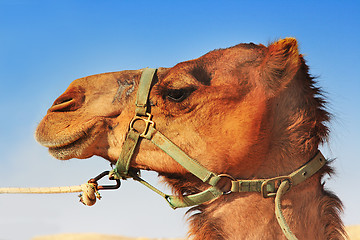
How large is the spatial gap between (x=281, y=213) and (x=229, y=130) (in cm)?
67

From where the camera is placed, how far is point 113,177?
10.5 ft

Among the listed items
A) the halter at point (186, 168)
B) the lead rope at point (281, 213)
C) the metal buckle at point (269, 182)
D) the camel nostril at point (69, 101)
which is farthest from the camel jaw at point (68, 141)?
the lead rope at point (281, 213)

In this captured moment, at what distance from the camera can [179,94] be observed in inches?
123

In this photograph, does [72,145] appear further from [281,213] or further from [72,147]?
Result: [281,213]

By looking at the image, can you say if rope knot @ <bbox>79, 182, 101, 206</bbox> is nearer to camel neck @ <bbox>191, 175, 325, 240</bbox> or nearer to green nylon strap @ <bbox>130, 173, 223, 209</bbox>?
green nylon strap @ <bbox>130, 173, 223, 209</bbox>

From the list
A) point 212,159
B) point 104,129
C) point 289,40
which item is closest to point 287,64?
point 289,40

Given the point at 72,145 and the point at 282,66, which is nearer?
the point at 282,66

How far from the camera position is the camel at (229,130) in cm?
288

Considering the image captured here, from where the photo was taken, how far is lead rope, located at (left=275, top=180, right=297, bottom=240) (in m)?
2.70

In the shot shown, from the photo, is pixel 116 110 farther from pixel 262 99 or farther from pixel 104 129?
pixel 262 99

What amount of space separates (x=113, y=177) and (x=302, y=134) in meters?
1.48

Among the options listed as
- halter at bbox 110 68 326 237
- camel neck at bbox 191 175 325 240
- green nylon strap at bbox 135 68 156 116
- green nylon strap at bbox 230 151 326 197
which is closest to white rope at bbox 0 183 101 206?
halter at bbox 110 68 326 237

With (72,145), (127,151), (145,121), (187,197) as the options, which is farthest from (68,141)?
(187,197)

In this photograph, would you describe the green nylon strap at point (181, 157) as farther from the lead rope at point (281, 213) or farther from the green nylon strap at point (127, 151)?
the lead rope at point (281, 213)
